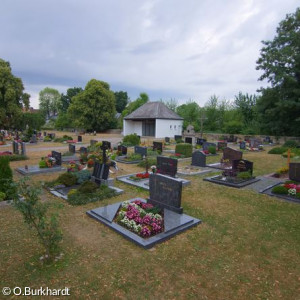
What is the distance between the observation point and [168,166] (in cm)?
1129

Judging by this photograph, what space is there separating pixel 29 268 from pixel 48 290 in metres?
0.83

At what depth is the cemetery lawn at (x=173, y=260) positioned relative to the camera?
4082 millimetres

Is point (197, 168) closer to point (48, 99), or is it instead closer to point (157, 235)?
point (157, 235)

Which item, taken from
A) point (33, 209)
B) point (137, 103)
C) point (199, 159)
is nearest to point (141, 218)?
point (33, 209)

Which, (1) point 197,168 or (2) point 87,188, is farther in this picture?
(1) point 197,168

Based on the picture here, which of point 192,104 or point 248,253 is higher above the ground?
point 192,104

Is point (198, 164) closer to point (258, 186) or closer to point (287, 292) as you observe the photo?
point (258, 186)

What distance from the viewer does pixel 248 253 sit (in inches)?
206

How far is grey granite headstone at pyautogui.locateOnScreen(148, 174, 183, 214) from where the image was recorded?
714cm

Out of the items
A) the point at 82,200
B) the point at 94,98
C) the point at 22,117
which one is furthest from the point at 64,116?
the point at 82,200

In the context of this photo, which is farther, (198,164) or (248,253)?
(198,164)

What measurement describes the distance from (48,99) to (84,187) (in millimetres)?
94771

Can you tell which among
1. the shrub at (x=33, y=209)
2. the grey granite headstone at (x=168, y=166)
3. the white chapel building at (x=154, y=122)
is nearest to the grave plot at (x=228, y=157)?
the grey granite headstone at (x=168, y=166)

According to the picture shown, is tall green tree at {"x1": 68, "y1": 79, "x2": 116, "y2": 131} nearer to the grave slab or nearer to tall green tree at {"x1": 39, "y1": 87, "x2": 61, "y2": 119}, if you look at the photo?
the grave slab
